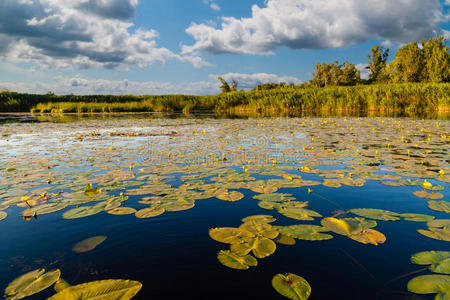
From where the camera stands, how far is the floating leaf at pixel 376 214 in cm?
241

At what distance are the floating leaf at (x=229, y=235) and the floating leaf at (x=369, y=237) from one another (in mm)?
858

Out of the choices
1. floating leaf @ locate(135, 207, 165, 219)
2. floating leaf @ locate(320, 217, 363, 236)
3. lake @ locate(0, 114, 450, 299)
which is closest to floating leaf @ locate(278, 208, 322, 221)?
lake @ locate(0, 114, 450, 299)

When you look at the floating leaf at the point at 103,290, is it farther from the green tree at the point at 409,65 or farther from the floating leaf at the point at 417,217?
the green tree at the point at 409,65

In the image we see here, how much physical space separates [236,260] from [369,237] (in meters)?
1.15

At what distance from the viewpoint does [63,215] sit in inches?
101

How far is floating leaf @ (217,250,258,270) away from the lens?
1694 millimetres

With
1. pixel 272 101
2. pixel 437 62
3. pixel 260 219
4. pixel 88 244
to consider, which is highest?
pixel 437 62

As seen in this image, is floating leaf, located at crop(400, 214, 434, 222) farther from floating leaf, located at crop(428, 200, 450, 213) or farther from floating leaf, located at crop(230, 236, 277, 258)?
floating leaf, located at crop(230, 236, 277, 258)

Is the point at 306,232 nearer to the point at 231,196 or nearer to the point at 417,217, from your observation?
the point at 231,196

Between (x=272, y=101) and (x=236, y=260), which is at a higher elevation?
(x=272, y=101)

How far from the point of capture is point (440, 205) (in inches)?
104

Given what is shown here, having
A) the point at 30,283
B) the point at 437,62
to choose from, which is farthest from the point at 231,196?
the point at 437,62

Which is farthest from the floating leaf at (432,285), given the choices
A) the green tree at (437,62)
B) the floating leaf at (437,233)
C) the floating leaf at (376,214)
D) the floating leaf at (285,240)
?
the green tree at (437,62)

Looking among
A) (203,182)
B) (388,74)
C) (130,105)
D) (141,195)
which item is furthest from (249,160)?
(388,74)
